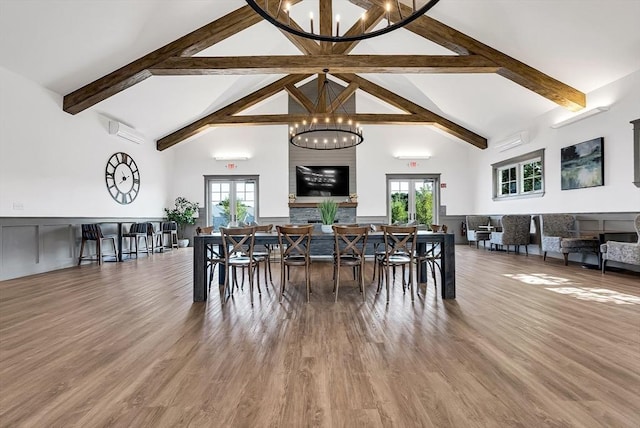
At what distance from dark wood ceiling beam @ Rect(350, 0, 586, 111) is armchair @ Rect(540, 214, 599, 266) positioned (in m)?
2.00

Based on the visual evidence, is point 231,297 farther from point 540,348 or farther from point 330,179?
point 330,179

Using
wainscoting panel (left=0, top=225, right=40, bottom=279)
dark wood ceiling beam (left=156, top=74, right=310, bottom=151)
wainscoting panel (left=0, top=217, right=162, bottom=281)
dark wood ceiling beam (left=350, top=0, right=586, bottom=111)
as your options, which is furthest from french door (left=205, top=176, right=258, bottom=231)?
dark wood ceiling beam (left=350, top=0, right=586, bottom=111)

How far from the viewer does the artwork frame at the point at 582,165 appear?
5527 millimetres

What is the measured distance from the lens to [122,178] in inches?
298

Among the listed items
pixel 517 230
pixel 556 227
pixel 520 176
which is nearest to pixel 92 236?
pixel 556 227

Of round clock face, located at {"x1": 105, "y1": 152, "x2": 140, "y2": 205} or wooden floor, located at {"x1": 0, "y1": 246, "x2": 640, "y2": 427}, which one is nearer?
wooden floor, located at {"x1": 0, "y1": 246, "x2": 640, "y2": 427}

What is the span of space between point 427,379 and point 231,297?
2.46 metres

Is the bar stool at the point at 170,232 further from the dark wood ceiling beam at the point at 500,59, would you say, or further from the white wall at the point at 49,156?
the dark wood ceiling beam at the point at 500,59

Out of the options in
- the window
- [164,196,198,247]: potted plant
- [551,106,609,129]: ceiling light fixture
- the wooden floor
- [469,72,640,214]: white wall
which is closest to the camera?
the wooden floor

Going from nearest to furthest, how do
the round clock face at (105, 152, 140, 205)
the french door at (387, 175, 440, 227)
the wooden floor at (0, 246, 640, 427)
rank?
the wooden floor at (0, 246, 640, 427)
the round clock face at (105, 152, 140, 205)
the french door at (387, 175, 440, 227)

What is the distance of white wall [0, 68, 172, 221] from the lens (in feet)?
15.6

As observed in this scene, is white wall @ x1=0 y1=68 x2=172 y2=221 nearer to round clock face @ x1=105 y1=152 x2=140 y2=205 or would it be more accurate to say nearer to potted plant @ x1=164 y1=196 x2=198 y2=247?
round clock face @ x1=105 y1=152 x2=140 y2=205

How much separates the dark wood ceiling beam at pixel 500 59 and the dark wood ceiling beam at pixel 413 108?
3368 millimetres

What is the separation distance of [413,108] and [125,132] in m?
7.12
